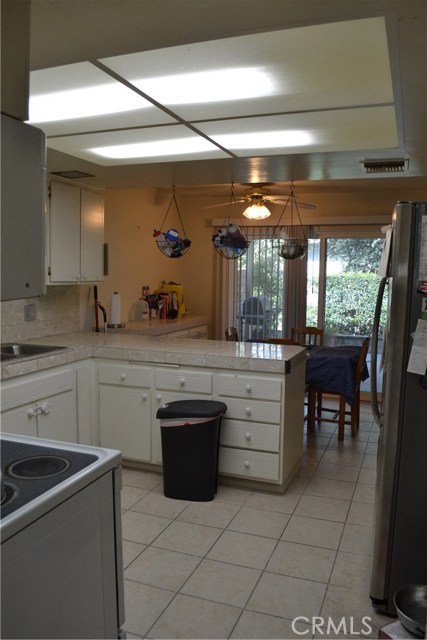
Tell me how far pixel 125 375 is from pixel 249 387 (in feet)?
3.21

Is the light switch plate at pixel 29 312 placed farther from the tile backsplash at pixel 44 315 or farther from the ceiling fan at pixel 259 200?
the ceiling fan at pixel 259 200

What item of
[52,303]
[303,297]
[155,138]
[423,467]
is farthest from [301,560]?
[303,297]

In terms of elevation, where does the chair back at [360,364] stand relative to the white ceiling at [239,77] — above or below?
below

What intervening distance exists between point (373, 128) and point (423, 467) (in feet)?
5.83

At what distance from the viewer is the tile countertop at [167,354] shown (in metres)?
3.37

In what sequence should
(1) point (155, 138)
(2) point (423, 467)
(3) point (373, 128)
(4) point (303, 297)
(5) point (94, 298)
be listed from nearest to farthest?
1. (2) point (423, 467)
2. (3) point (373, 128)
3. (1) point (155, 138)
4. (5) point (94, 298)
5. (4) point (303, 297)

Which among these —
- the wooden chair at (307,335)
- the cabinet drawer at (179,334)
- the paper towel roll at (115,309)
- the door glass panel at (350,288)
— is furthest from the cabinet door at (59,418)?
the door glass panel at (350,288)

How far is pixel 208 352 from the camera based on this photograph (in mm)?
3635

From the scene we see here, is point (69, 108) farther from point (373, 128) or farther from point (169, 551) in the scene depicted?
point (169, 551)

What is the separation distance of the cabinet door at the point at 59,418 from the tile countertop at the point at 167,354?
250 mm

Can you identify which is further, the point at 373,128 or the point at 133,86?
the point at 373,128

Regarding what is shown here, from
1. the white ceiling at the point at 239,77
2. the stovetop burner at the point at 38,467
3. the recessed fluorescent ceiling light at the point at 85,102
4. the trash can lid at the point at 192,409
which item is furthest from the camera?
the trash can lid at the point at 192,409

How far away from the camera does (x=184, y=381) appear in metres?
3.64

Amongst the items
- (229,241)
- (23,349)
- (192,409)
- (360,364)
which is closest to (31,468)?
(192,409)
